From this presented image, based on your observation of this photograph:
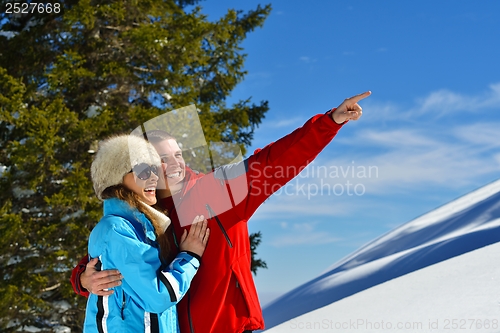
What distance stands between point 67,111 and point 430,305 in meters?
5.92

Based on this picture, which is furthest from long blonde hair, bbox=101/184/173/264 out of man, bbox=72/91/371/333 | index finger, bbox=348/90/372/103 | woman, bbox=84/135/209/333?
index finger, bbox=348/90/372/103

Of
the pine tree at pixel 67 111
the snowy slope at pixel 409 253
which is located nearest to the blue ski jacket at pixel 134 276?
the pine tree at pixel 67 111

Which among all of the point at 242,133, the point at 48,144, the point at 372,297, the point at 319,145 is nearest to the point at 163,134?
the point at 319,145

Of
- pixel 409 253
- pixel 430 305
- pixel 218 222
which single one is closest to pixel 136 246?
pixel 218 222

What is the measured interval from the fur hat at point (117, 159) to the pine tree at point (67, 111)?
5304 millimetres

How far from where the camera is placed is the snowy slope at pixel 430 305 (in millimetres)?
3965

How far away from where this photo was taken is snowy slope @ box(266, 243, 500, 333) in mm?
3965

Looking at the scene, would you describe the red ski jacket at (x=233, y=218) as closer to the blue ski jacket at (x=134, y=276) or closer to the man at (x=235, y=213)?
the man at (x=235, y=213)

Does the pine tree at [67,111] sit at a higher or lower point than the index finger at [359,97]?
higher

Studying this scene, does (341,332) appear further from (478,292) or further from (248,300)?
(248,300)

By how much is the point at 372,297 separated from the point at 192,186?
3744 mm

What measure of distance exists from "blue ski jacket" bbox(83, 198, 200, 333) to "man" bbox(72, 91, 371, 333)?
0.15 metres

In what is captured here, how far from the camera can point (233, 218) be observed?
7.28ft

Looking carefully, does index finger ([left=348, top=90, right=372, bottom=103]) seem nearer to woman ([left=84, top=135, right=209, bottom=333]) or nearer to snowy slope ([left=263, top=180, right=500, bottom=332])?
woman ([left=84, top=135, right=209, bottom=333])
